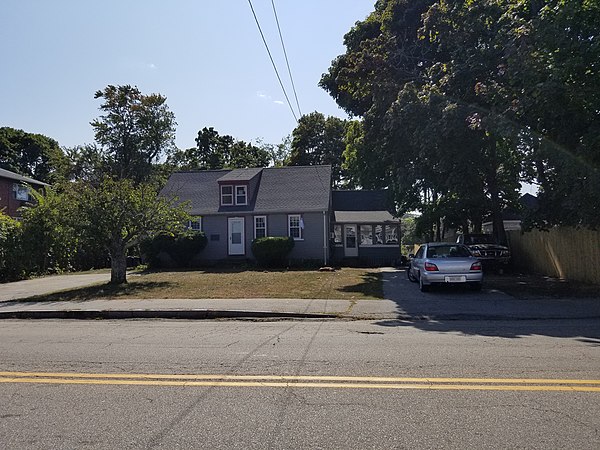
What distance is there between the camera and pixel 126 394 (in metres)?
5.64

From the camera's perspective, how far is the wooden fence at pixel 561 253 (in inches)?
658

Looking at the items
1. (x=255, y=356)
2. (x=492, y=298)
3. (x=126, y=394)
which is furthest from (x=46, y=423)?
(x=492, y=298)

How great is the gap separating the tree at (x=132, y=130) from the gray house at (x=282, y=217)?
2046cm

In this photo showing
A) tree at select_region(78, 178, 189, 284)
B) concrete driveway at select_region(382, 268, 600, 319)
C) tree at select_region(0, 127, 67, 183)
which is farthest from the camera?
tree at select_region(0, 127, 67, 183)

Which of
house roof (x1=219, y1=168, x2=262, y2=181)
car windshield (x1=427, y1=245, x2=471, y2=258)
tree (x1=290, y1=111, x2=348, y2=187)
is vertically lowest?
car windshield (x1=427, y1=245, x2=471, y2=258)

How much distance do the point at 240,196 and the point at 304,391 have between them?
25.5 meters

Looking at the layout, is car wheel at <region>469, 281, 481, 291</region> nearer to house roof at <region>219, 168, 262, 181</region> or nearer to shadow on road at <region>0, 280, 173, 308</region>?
shadow on road at <region>0, 280, 173, 308</region>

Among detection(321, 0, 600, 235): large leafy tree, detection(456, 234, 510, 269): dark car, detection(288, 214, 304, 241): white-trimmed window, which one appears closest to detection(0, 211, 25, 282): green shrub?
detection(288, 214, 304, 241): white-trimmed window

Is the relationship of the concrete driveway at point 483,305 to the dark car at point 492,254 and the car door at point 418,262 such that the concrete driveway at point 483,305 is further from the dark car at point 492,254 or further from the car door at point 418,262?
the dark car at point 492,254

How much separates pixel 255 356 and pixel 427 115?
12169 millimetres

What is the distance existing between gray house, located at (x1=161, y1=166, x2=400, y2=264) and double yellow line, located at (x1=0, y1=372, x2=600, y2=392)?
22227 millimetres

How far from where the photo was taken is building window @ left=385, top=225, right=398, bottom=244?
1237 inches

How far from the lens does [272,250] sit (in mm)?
27406

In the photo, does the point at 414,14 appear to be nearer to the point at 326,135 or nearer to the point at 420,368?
the point at 420,368
